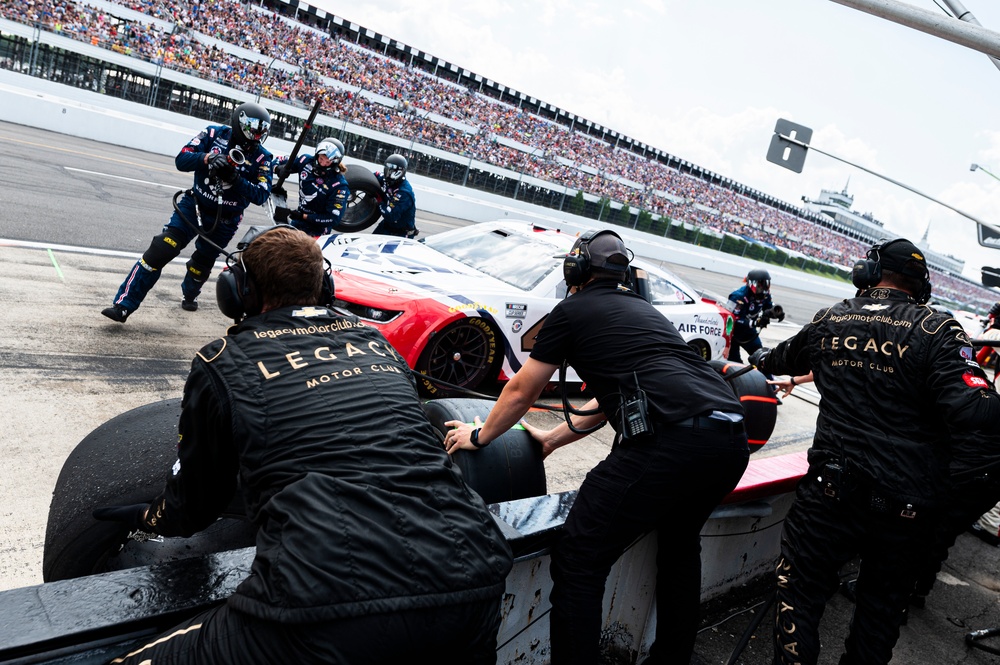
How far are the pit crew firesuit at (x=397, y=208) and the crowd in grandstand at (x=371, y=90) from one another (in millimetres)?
14099

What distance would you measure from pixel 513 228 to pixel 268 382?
5665 millimetres

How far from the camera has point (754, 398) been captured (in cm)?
534

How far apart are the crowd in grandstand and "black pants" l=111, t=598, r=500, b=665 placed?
2184 cm

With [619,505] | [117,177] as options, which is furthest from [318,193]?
[117,177]

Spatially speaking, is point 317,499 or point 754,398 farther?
point 754,398

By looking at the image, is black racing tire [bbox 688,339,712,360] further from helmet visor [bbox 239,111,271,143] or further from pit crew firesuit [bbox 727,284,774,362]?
helmet visor [bbox 239,111,271,143]

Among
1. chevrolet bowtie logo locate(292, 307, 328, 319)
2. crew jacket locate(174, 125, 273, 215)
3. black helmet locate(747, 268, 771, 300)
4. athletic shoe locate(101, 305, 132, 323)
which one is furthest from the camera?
black helmet locate(747, 268, 771, 300)

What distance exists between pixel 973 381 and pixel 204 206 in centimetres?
597

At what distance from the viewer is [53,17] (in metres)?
24.4

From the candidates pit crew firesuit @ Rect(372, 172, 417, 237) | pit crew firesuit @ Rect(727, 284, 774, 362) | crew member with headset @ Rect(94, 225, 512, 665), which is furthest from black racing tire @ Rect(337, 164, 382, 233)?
crew member with headset @ Rect(94, 225, 512, 665)

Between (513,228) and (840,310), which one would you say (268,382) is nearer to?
(840,310)

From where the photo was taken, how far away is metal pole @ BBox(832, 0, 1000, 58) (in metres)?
4.91

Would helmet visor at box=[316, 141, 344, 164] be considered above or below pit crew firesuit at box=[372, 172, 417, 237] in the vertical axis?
above

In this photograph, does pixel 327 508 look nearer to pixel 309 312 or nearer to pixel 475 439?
pixel 309 312
